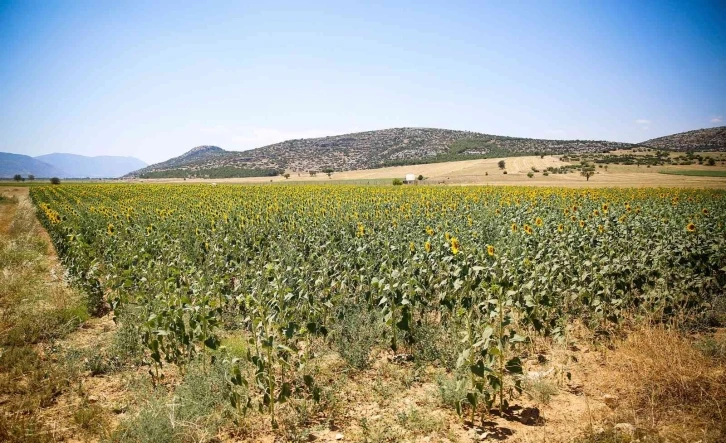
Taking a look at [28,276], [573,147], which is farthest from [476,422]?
[573,147]

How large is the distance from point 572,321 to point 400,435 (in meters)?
4.70

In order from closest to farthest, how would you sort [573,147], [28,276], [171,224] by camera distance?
[28,276]
[171,224]
[573,147]

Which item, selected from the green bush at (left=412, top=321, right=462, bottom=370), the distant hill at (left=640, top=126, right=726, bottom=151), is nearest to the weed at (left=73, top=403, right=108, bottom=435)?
the green bush at (left=412, top=321, right=462, bottom=370)

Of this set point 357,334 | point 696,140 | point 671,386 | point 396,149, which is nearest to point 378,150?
point 396,149

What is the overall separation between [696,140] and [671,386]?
557ft

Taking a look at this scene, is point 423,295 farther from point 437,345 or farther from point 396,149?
point 396,149

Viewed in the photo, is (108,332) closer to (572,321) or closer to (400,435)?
(400,435)

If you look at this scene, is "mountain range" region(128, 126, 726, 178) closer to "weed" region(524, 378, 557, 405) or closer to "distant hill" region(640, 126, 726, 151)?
"distant hill" region(640, 126, 726, 151)

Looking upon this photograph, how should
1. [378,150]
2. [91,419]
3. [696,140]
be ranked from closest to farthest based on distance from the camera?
[91,419] → [696,140] → [378,150]

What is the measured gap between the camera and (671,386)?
14.1ft

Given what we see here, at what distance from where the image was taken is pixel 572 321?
6.93 meters

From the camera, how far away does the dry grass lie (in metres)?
3.67

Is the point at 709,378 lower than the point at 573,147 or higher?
lower

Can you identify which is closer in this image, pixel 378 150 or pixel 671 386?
pixel 671 386
